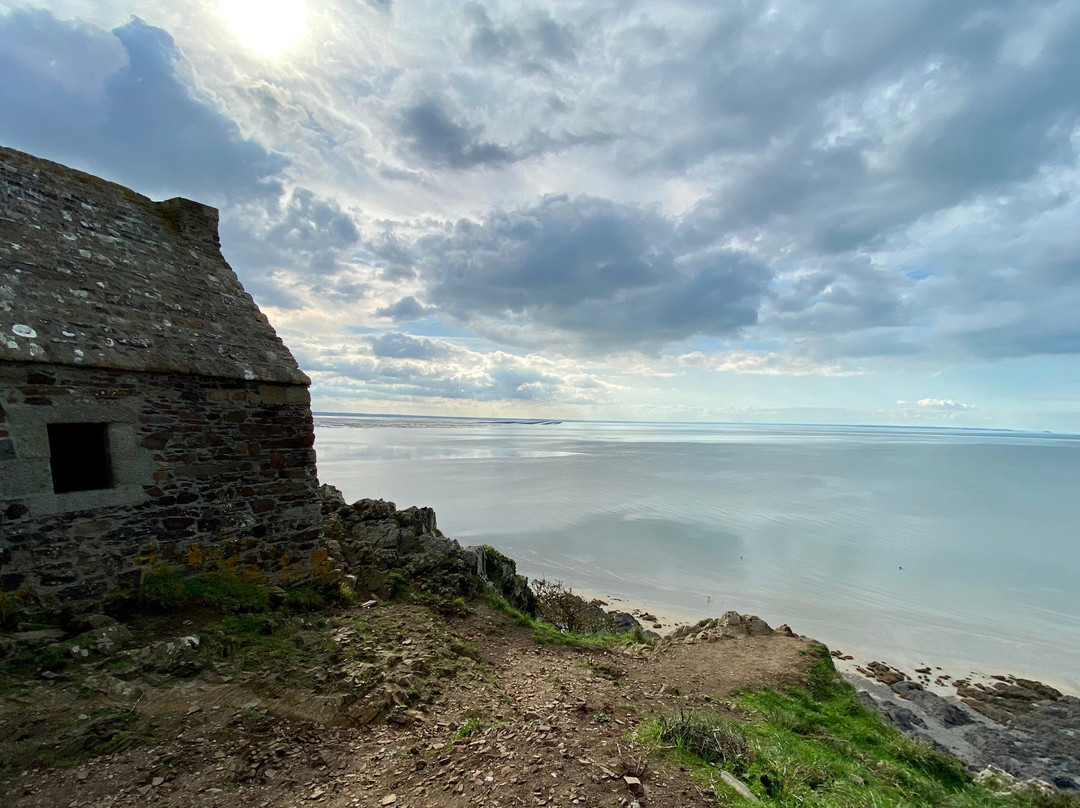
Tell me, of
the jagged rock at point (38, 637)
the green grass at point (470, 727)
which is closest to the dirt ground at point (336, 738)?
the green grass at point (470, 727)

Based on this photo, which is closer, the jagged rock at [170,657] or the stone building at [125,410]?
the jagged rock at [170,657]

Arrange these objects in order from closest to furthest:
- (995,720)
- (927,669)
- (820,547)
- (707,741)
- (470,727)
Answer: (707,741) < (470,727) < (995,720) < (927,669) < (820,547)

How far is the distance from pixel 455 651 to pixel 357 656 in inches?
66.0

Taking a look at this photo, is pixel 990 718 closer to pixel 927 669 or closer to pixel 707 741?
pixel 927 669

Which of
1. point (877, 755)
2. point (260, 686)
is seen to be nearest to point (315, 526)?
point (260, 686)

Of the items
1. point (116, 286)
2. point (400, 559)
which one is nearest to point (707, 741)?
point (400, 559)

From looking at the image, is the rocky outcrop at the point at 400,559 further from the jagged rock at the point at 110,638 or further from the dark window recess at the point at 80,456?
the dark window recess at the point at 80,456

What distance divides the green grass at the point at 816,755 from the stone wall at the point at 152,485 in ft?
24.3

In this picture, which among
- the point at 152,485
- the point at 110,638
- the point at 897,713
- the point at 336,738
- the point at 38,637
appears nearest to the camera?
the point at 336,738

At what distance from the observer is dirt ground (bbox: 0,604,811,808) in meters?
4.33

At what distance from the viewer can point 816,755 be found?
5988 millimetres

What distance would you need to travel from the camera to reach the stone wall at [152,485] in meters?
6.72

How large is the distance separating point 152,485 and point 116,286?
379 centimetres

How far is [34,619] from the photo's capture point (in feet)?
21.3
